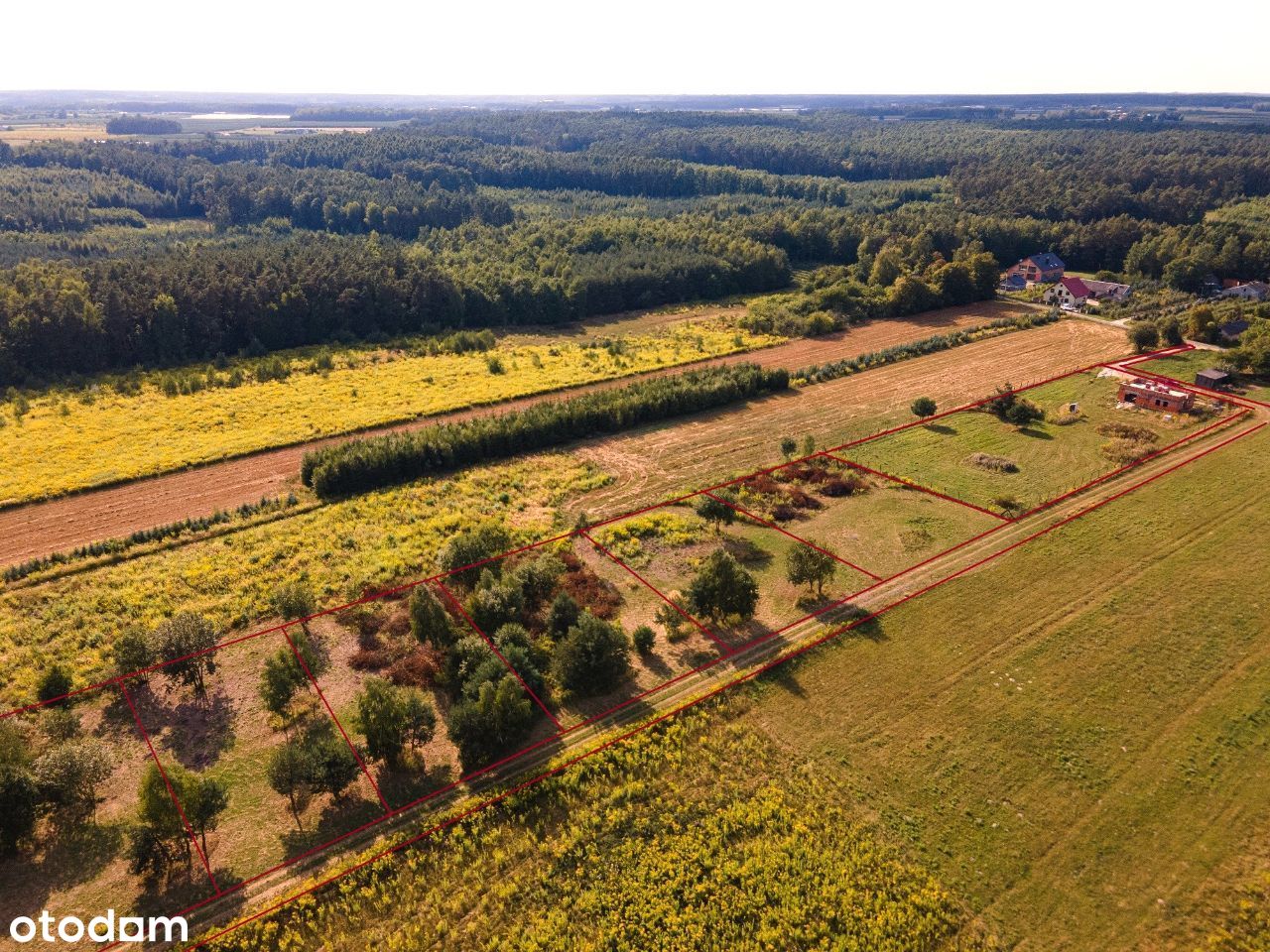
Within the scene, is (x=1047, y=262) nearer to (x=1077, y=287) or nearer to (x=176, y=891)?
(x=1077, y=287)

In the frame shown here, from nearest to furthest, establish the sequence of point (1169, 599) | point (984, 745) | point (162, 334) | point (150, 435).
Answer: point (984, 745) → point (1169, 599) → point (150, 435) → point (162, 334)

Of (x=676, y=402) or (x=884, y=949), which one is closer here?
(x=884, y=949)

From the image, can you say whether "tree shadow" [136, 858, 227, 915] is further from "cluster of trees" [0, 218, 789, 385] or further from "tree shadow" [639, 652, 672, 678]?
"cluster of trees" [0, 218, 789, 385]

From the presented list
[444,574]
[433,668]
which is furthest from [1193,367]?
[433,668]

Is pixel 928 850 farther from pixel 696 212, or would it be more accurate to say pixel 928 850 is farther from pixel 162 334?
pixel 696 212

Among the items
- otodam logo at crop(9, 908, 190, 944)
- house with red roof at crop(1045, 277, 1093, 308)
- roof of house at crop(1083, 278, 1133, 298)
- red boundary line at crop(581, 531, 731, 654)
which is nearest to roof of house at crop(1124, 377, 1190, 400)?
house with red roof at crop(1045, 277, 1093, 308)

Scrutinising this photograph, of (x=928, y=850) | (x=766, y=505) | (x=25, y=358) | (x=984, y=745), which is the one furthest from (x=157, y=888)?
(x=25, y=358)
